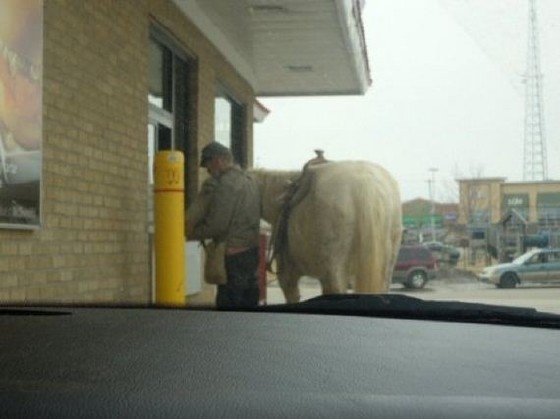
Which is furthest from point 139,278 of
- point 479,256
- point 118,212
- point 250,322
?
point 250,322

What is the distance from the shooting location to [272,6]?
9.76m

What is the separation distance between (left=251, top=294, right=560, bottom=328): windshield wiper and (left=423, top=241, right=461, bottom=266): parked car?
6011mm

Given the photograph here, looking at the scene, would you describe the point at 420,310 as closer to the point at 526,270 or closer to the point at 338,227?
the point at 338,227

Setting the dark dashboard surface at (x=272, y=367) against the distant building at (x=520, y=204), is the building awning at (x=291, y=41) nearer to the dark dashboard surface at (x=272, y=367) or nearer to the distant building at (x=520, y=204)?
the distant building at (x=520, y=204)

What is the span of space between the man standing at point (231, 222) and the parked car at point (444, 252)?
1.91 metres

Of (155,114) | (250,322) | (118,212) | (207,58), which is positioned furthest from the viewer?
(207,58)

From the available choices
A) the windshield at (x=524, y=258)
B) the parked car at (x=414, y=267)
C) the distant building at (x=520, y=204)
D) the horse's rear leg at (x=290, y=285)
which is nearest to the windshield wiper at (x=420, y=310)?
the horse's rear leg at (x=290, y=285)

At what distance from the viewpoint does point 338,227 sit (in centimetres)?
768

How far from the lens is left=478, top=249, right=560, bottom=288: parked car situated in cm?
836

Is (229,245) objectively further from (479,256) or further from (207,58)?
(207,58)

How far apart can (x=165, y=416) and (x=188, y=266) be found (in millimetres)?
7797

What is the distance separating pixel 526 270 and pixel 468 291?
1.83ft

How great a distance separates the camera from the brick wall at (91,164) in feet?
19.6

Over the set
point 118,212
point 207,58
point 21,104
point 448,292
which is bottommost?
Result: point 448,292
